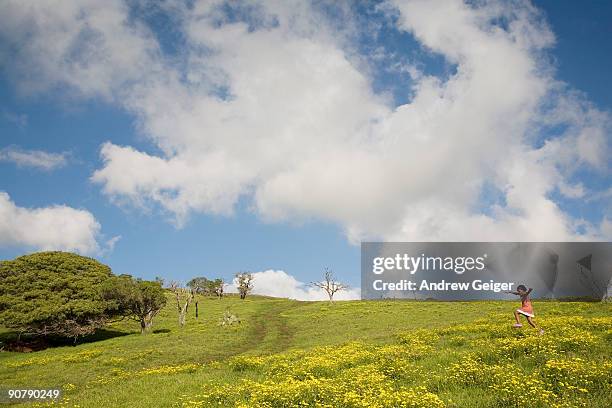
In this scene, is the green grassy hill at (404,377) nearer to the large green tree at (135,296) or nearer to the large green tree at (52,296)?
the large green tree at (52,296)

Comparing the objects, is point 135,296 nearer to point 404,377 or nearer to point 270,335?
point 270,335

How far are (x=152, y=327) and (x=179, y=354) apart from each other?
30089 mm

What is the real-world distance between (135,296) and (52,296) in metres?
10.2

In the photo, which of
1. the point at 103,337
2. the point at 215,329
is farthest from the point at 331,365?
the point at 103,337

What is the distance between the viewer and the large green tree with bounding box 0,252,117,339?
51.8 meters

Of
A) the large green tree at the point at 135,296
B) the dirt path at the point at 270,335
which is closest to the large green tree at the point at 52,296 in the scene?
the large green tree at the point at 135,296

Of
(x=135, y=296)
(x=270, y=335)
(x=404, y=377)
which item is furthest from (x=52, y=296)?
(x=404, y=377)

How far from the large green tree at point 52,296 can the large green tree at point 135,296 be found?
1.17m

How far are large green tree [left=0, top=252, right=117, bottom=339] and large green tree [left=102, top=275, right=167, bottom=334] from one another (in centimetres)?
117

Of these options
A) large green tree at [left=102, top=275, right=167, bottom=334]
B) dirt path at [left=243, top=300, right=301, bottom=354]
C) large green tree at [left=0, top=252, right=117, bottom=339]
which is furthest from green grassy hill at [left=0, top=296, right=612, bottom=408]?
large green tree at [left=102, top=275, right=167, bottom=334]

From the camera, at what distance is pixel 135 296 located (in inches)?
2275

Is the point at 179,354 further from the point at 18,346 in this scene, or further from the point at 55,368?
the point at 18,346

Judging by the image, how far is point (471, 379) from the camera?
14258 millimetres

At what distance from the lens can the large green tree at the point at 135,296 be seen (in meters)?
57.8
